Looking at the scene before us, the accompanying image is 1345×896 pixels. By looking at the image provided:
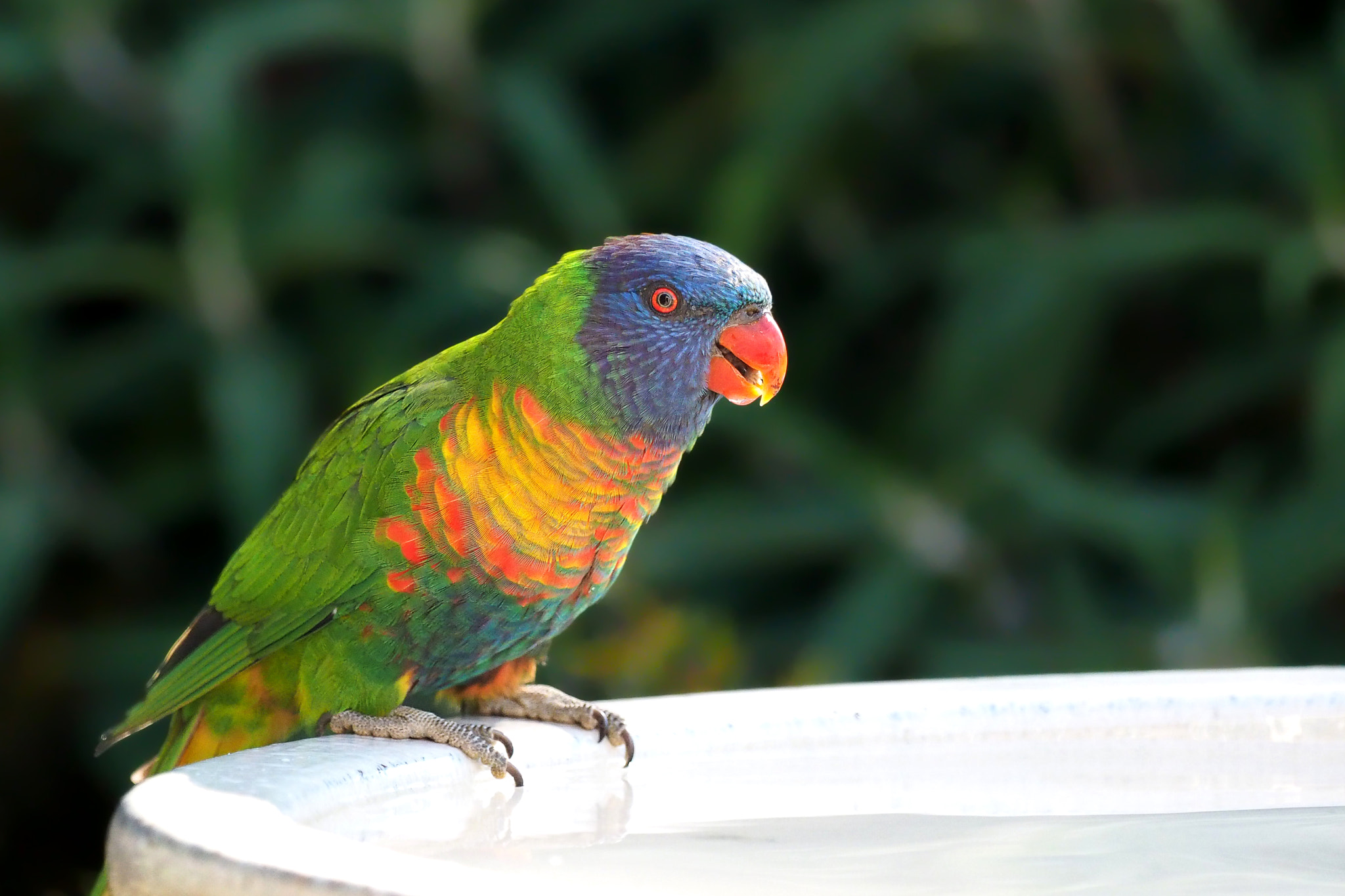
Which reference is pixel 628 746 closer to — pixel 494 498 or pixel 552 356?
pixel 494 498

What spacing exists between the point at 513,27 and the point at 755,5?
0.50m

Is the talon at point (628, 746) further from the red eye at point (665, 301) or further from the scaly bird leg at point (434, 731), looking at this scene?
the red eye at point (665, 301)

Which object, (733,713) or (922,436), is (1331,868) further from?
(922,436)

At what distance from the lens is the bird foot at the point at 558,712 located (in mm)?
1111

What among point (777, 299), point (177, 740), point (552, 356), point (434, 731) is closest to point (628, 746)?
point (434, 731)

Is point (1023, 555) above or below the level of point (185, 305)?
below

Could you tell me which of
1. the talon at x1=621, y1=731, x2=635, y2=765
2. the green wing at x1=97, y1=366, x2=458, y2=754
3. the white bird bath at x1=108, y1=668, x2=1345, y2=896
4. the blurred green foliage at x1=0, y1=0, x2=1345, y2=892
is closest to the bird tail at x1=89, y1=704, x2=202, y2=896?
the green wing at x1=97, y1=366, x2=458, y2=754

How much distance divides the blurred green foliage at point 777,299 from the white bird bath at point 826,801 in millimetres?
995

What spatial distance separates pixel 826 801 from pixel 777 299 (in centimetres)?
190

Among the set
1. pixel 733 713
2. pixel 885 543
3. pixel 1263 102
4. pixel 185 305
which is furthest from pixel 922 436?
pixel 733 713

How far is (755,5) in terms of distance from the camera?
2707mm

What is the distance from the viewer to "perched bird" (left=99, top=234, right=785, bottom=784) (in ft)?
3.97

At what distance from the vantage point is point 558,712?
1.29 meters

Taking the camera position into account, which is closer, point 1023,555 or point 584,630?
point 584,630
